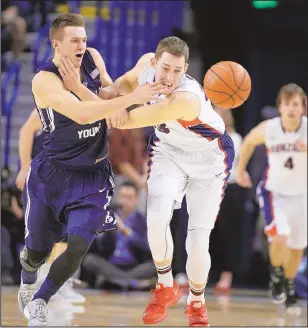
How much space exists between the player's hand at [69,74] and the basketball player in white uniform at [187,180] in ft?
1.25

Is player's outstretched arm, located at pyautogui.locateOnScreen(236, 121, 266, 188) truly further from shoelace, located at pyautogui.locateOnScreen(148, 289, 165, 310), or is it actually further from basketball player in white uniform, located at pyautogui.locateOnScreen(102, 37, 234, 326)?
shoelace, located at pyautogui.locateOnScreen(148, 289, 165, 310)

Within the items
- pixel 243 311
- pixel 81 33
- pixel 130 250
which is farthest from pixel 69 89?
pixel 130 250

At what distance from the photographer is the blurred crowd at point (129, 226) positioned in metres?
10.6

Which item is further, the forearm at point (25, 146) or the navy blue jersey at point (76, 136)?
the forearm at point (25, 146)

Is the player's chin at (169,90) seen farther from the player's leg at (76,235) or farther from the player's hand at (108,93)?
the player's leg at (76,235)

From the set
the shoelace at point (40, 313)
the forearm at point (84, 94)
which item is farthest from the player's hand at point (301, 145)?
the shoelace at point (40, 313)

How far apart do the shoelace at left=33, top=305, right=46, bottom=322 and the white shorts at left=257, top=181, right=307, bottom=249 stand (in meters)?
3.83

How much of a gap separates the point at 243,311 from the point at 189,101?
3.27 metres

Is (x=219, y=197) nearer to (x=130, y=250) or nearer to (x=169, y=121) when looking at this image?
(x=169, y=121)

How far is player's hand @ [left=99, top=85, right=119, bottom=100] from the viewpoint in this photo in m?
6.37

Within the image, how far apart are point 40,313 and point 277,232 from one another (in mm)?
3809

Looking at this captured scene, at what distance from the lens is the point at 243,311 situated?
349 inches

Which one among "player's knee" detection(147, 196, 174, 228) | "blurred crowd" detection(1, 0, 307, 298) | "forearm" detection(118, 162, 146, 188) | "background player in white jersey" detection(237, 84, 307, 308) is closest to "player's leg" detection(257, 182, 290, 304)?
"background player in white jersey" detection(237, 84, 307, 308)

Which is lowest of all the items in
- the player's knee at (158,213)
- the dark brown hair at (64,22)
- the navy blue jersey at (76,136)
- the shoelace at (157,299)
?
the shoelace at (157,299)
